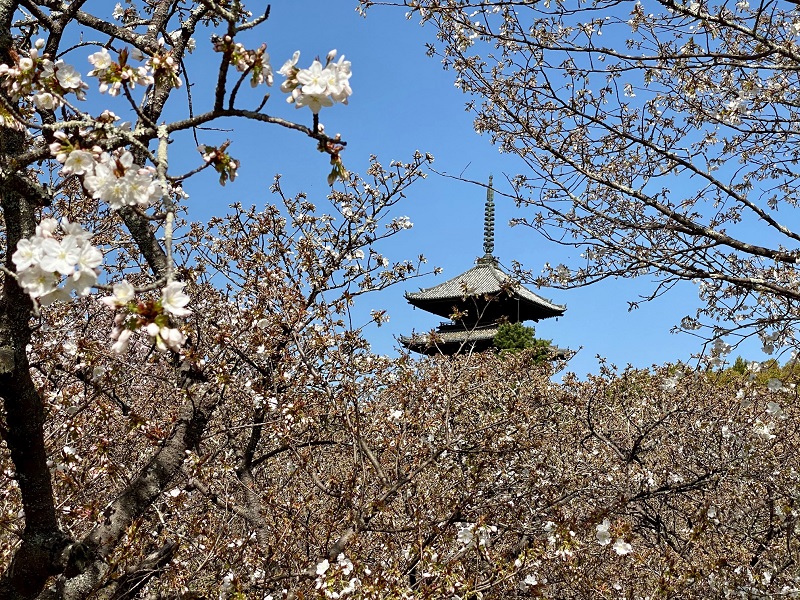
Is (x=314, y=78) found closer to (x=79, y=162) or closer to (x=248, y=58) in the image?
(x=248, y=58)

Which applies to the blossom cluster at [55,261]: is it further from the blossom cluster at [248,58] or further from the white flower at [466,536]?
the white flower at [466,536]

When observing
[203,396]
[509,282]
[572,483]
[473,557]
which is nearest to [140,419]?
[203,396]

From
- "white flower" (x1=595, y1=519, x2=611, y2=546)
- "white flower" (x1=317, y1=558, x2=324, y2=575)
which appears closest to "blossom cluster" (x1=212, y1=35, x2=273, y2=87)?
"white flower" (x1=317, y1=558, x2=324, y2=575)

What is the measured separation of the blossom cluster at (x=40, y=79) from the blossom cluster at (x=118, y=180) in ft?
1.30

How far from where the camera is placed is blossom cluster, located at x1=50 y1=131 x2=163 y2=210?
1.63 metres

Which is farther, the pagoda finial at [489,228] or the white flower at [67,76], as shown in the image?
the pagoda finial at [489,228]

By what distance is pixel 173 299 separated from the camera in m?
1.45

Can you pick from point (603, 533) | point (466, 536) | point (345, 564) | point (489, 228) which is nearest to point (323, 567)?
point (345, 564)

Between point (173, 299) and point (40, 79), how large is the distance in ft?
3.34

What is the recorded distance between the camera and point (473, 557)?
165 inches

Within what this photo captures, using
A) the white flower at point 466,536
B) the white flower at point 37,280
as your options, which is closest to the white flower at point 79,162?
the white flower at point 37,280

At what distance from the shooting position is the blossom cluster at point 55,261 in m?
1.49

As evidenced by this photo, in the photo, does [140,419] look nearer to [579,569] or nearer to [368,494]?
[368,494]

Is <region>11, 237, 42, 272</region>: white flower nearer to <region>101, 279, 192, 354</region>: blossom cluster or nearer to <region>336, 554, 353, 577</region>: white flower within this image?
<region>101, 279, 192, 354</region>: blossom cluster
